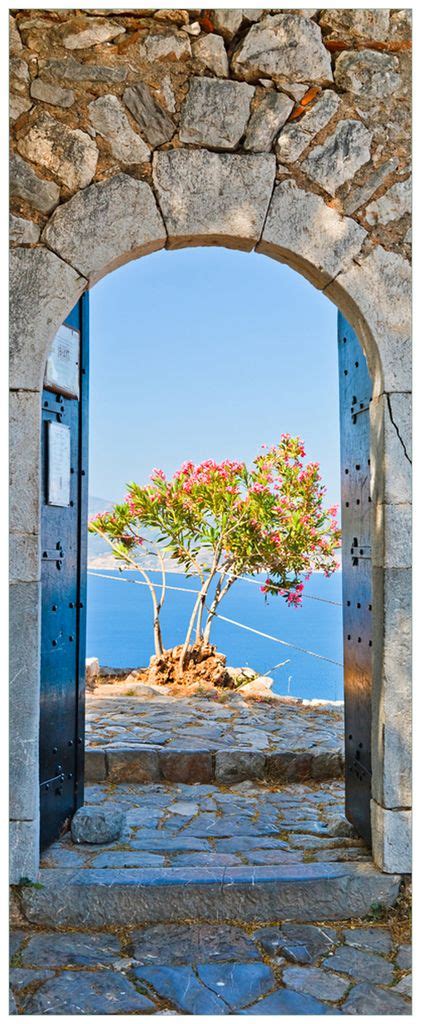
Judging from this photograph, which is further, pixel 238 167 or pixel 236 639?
pixel 236 639

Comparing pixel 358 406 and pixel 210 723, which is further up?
pixel 358 406

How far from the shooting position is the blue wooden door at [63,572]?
3.08 m

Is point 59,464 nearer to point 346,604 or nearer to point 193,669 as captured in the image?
point 346,604

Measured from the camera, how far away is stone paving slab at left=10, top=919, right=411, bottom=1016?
7.25 ft

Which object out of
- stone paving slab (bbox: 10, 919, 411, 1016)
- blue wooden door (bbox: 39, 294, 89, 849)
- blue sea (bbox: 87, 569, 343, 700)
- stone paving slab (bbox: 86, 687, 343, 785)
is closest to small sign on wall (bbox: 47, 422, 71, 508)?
blue wooden door (bbox: 39, 294, 89, 849)

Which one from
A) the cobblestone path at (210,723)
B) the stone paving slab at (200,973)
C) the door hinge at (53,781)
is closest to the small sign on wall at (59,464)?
the door hinge at (53,781)

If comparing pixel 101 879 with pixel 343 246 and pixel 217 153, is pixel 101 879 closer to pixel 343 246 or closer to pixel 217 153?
pixel 343 246

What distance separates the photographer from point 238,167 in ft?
9.39

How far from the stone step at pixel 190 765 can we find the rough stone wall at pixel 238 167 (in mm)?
1425

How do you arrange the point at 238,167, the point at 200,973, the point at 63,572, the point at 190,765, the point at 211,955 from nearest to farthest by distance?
the point at 200,973
the point at 211,955
the point at 238,167
the point at 63,572
the point at 190,765

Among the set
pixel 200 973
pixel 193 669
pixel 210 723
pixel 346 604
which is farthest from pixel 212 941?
pixel 193 669

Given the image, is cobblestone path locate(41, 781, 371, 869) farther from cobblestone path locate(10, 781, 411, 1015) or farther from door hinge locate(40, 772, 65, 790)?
door hinge locate(40, 772, 65, 790)

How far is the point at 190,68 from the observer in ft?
9.36

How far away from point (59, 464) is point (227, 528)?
12.9 ft
